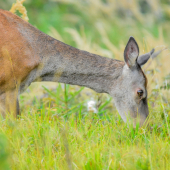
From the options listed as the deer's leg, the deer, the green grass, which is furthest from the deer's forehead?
the deer's leg

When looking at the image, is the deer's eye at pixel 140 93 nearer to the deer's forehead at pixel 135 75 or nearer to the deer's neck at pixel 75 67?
the deer's forehead at pixel 135 75

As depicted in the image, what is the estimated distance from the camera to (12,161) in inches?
107

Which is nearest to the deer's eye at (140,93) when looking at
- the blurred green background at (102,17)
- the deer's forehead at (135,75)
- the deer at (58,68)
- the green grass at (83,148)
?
the deer at (58,68)

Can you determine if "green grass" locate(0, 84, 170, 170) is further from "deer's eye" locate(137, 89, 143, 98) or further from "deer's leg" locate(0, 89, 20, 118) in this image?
"deer's eye" locate(137, 89, 143, 98)

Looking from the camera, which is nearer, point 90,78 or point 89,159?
point 89,159

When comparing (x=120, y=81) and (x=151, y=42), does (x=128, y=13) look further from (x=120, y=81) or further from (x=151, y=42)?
(x=120, y=81)

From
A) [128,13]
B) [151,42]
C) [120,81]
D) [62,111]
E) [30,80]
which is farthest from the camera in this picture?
[128,13]

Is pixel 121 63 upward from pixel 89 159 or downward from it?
upward

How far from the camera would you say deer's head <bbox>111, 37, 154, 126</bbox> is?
4.25 metres

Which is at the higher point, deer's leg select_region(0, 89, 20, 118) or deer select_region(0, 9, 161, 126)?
deer select_region(0, 9, 161, 126)

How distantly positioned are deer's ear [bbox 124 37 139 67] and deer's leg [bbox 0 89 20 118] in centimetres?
151

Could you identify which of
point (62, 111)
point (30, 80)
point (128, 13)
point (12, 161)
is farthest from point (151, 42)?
point (128, 13)

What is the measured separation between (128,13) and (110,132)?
9305 mm

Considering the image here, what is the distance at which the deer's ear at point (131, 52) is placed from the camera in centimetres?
416
